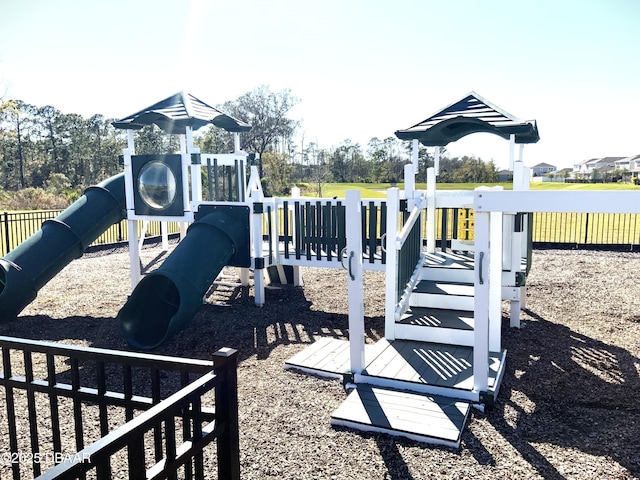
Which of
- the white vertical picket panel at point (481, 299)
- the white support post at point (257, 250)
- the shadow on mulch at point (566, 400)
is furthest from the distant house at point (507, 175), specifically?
the white support post at point (257, 250)

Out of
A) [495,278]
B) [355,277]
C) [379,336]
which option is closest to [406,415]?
[355,277]

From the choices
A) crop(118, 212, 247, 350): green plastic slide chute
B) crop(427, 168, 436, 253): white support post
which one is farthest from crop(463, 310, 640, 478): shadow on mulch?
crop(118, 212, 247, 350): green plastic slide chute

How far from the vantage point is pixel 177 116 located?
335 inches

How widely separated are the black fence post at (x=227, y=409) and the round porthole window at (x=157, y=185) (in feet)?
22.5

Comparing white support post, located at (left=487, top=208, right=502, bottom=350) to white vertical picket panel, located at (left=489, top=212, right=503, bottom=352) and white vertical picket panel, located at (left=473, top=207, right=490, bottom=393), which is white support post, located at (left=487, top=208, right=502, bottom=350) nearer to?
white vertical picket panel, located at (left=489, top=212, right=503, bottom=352)

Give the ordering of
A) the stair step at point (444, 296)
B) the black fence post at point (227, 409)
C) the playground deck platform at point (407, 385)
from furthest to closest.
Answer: the stair step at point (444, 296) → the playground deck platform at point (407, 385) → the black fence post at point (227, 409)

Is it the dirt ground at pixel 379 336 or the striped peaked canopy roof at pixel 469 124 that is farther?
the striped peaked canopy roof at pixel 469 124

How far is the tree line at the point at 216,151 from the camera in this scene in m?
33.4

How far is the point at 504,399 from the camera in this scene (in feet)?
15.8

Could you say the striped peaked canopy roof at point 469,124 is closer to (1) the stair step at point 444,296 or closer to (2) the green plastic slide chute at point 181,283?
(1) the stair step at point 444,296

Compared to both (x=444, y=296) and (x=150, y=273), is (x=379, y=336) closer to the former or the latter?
(x=444, y=296)

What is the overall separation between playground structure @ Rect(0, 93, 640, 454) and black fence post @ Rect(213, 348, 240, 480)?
204cm

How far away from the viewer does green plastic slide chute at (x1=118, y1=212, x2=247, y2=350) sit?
6698 mm

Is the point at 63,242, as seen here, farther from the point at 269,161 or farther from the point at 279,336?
the point at 269,161
